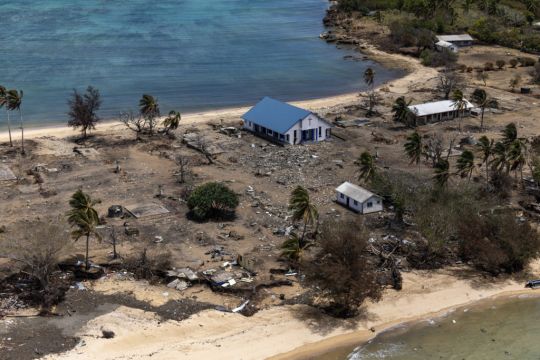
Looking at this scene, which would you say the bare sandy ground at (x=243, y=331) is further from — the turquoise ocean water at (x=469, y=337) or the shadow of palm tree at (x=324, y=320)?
the turquoise ocean water at (x=469, y=337)

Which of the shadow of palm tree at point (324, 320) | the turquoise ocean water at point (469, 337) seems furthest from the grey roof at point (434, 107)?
the shadow of palm tree at point (324, 320)

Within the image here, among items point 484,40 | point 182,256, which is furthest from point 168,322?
point 484,40

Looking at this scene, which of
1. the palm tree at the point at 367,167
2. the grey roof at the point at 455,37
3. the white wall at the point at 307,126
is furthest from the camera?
the grey roof at the point at 455,37

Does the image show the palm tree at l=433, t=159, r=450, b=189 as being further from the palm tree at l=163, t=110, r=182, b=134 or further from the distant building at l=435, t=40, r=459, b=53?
the distant building at l=435, t=40, r=459, b=53

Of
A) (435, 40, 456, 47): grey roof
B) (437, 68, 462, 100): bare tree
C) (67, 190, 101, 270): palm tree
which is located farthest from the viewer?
(435, 40, 456, 47): grey roof

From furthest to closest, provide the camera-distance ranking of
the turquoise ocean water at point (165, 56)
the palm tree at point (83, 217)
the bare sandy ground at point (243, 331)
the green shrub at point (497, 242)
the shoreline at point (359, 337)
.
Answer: the turquoise ocean water at point (165, 56), the green shrub at point (497, 242), the palm tree at point (83, 217), the shoreline at point (359, 337), the bare sandy ground at point (243, 331)

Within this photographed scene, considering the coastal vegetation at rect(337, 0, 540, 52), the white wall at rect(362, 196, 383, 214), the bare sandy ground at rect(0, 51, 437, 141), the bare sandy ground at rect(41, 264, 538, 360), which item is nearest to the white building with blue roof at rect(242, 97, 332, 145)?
the bare sandy ground at rect(0, 51, 437, 141)
